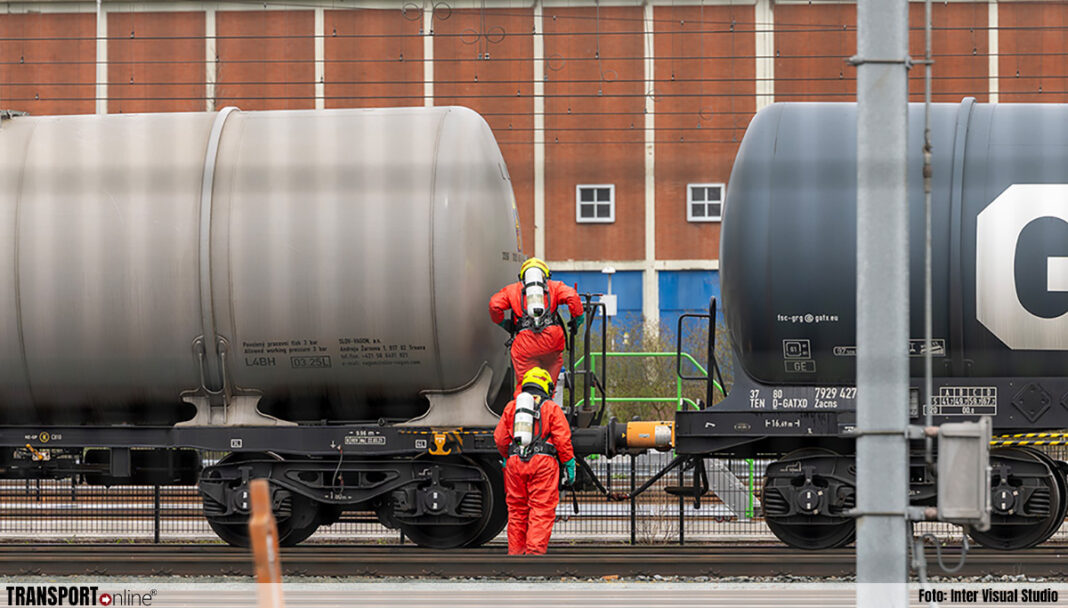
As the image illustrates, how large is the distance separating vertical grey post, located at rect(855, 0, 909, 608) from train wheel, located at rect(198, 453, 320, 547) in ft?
23.0

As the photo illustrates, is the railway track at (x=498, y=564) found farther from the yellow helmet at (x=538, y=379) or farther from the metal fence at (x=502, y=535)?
the metal fence at (x=502, y=535)

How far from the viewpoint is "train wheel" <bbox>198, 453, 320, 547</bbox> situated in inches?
426

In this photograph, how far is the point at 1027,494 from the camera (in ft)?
33.2

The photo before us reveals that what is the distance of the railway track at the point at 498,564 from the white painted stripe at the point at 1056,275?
213 centimetres

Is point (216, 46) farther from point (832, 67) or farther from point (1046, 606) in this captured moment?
point (1046, 606)

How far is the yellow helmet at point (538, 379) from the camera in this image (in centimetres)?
1012

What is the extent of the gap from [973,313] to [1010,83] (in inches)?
987

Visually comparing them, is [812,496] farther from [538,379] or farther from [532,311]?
[532,311]

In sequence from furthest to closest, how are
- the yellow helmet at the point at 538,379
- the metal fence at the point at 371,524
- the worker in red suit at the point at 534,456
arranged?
the metal fence at the point at 371,524 → the yellow helmet at the point at 538,379 → the worker in red suit at the point at 534,456

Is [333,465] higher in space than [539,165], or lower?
lower

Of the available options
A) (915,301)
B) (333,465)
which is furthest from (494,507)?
(915,301)

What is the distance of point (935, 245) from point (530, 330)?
10.9 feet

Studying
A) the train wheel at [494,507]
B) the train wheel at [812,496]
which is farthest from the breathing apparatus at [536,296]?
the train wheel at [812,496]

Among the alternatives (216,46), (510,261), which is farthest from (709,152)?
(510,261)
